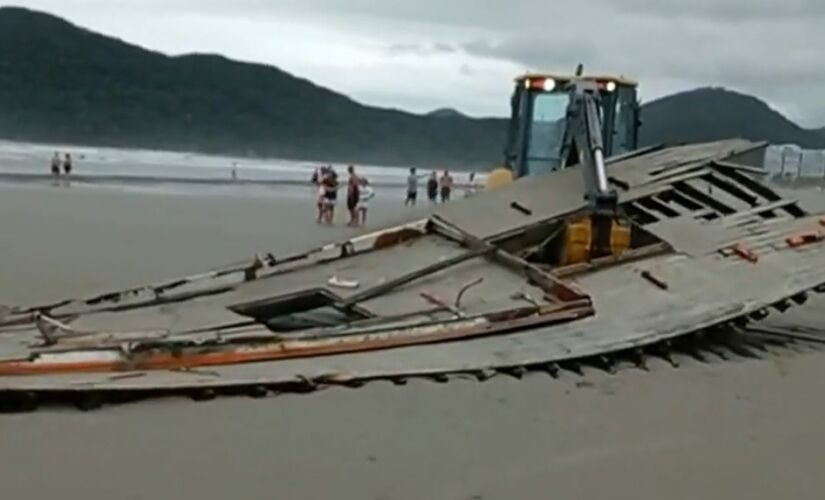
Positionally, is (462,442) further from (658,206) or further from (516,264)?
(658,206)

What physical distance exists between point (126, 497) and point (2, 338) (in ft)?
7.40

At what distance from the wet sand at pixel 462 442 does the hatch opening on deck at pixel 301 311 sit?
3.78 feet

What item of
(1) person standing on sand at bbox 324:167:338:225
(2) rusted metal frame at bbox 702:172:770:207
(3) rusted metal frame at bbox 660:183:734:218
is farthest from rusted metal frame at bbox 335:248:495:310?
(1) person standing on sand at bbox 324:167:338:225

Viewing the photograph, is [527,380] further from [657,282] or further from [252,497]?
[252,497]

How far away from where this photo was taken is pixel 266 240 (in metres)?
18.4

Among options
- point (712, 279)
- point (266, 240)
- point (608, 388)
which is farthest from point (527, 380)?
point (266, 240)

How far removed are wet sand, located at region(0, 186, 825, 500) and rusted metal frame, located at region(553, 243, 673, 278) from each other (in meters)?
1.16

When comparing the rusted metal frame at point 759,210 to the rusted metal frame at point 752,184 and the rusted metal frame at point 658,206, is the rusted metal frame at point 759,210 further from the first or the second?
the rusted metal frame at point 658,206

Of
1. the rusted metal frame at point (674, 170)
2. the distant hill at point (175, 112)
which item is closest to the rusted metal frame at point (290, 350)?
the rusted metal frame at point (674, 170)

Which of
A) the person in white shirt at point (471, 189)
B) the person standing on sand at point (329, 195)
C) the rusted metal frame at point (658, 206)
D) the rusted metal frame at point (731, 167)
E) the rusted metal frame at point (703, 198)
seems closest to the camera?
the rusted metal frame at point (658, 206)

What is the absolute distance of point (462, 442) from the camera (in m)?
5.81

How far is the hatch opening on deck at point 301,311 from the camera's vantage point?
7742mm

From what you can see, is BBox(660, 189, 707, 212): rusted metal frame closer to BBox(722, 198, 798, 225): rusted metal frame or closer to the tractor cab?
BBox(722, 198, 798, 225): rusted metal frame

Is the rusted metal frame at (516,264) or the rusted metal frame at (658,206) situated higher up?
the rusted metal frame at (658,206)
